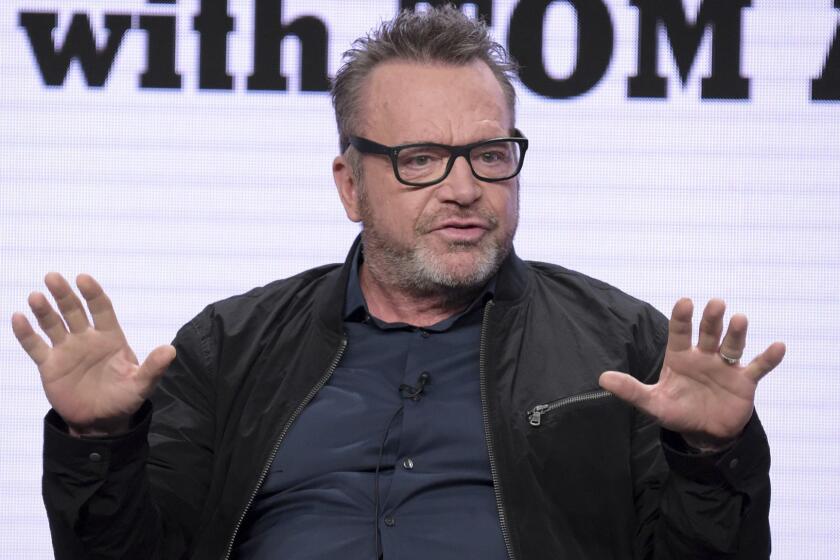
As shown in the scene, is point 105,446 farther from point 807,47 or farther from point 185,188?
point 807,47

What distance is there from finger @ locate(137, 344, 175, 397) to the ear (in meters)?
0.73

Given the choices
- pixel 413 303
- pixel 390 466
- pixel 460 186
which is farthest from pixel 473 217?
pixel 390 466

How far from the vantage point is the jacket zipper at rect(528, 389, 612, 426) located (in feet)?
7.10

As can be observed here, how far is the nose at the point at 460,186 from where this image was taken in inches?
89.7

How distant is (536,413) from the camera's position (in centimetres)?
216

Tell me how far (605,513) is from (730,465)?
0.30 metres

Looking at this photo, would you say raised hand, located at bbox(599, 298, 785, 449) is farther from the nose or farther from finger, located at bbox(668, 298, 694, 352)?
the nose

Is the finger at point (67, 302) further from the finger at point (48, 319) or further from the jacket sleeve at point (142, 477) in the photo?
the jacket sleeve at point (142, 477)

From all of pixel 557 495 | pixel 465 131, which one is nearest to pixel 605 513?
pixel 557 495

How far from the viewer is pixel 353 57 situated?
2555 mm

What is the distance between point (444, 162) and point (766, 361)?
29.8 inches

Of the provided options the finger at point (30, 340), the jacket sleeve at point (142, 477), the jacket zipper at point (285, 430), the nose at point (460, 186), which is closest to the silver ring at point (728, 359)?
the nose at point (460, 186)

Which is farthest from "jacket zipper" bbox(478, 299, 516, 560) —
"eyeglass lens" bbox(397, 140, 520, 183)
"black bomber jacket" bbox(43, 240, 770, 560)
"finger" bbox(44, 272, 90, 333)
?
"finger" bbox(44, 272, 90, 333)

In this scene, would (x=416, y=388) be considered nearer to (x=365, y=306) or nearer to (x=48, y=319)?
(x=365, y=306)
